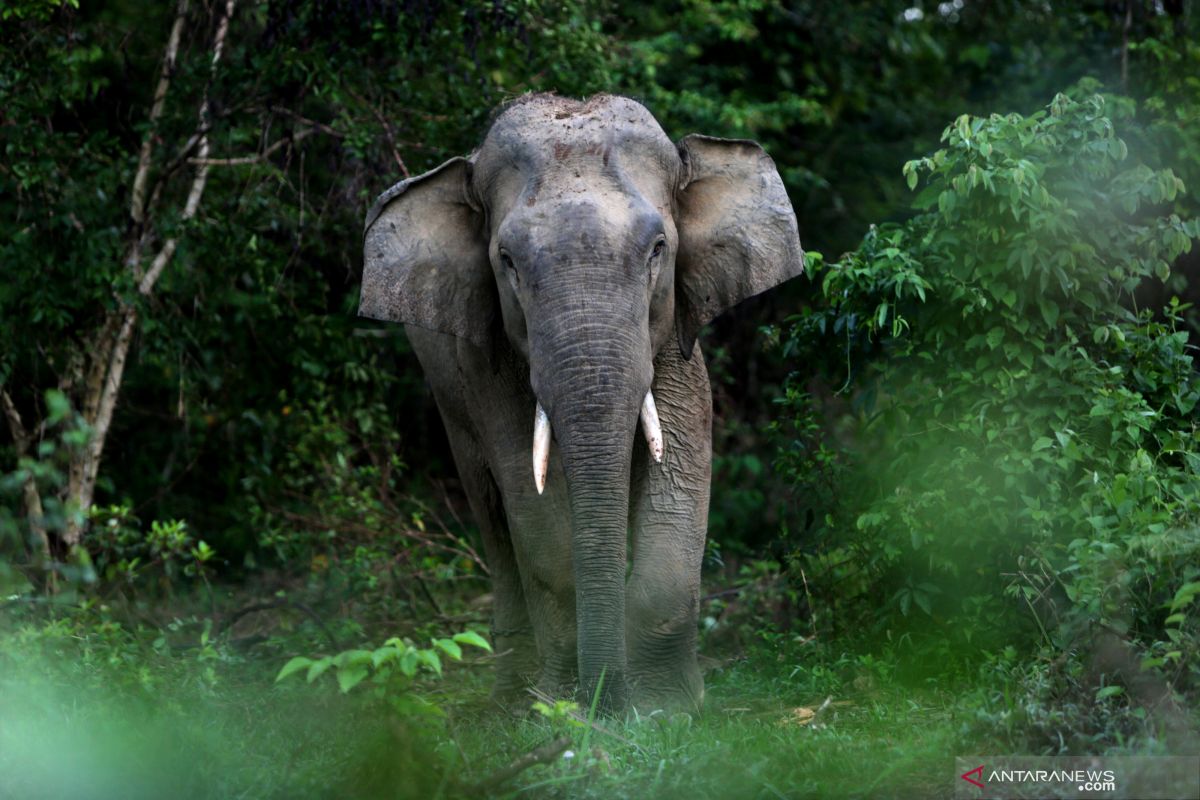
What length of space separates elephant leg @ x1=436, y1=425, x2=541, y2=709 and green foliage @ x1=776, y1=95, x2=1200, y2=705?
1.60 m

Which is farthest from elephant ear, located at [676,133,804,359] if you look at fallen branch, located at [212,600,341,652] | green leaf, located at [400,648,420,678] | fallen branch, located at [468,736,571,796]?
green leaf, located at [400,648,420,678]

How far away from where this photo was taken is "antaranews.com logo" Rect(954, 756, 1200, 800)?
4.34 metres

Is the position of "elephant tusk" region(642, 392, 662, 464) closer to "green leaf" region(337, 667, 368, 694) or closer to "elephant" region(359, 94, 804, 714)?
"elephant" region(359, 94, 804, 714)

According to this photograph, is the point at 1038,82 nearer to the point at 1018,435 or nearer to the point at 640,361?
the point at 1018,435

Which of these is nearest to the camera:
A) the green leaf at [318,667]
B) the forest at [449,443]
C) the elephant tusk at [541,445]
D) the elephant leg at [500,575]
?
the green leaf at [318,667]

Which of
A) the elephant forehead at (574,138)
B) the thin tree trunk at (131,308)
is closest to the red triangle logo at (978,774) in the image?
the elephant forehead at (574,138)

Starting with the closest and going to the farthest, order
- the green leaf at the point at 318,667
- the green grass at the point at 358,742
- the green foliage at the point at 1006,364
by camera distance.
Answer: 1. the green leaf at the point at 318,667
2. the green grass at the point at 358,742
3. the green foliage at the point at 1006,364

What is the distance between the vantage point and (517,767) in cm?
468

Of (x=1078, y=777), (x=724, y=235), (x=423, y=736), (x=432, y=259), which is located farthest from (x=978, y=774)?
(x=432, y=259)

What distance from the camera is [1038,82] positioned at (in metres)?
13.0

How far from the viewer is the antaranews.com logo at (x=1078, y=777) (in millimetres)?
4336

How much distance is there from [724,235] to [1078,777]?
306cm

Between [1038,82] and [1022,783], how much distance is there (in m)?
9.54

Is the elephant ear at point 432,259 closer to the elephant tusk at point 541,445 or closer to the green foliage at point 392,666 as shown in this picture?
the elephant tusk at point 541,445
